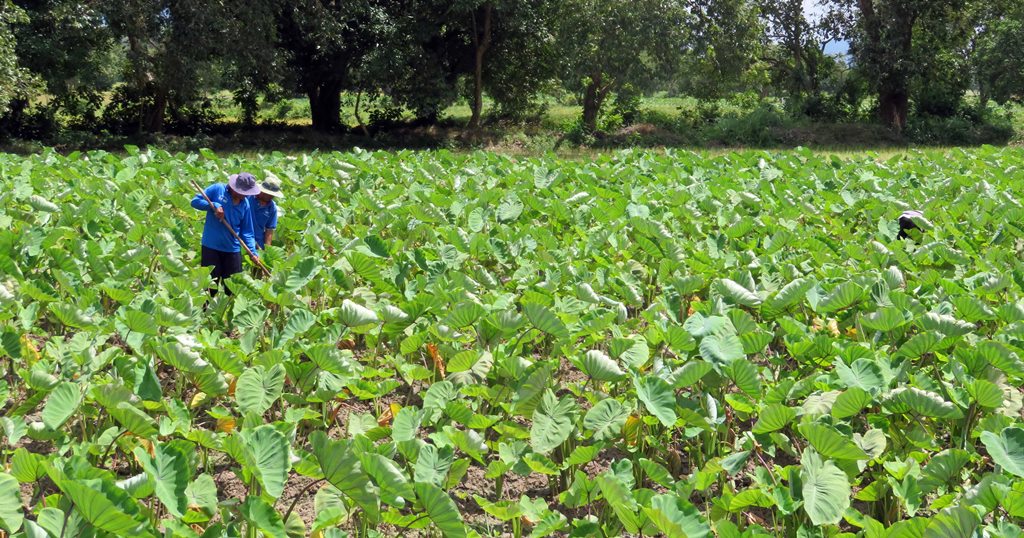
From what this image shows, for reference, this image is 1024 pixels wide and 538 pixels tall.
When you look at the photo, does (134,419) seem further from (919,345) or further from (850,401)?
(919,345)

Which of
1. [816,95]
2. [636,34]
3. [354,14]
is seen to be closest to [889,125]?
[816,95]

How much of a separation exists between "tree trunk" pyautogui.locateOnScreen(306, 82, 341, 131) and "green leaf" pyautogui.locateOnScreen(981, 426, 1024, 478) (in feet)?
78.7

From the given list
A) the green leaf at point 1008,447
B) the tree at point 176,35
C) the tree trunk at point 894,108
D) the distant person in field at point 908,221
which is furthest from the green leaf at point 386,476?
the tree trunk at point 894,108

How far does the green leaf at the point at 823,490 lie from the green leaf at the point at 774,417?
0.26 m

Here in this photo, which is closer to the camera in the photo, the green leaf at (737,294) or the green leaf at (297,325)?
the green leaf at (297,325)

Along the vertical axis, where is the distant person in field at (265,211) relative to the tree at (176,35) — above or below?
below

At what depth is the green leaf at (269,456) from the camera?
3195 mm

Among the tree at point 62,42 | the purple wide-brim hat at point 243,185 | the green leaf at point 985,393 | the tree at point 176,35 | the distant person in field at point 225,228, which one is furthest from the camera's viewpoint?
the tree at point 176,35

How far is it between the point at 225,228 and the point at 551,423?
12.4 feet

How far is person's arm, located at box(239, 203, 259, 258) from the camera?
22.4ft

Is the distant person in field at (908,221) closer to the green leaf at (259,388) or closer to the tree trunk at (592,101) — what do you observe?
the green leaf at (259,388)

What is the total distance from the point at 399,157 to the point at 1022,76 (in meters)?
22.7

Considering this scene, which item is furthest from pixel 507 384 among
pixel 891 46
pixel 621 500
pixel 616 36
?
pixel 891 46

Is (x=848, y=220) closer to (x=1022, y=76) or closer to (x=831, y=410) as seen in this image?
(x=831, y=410)
